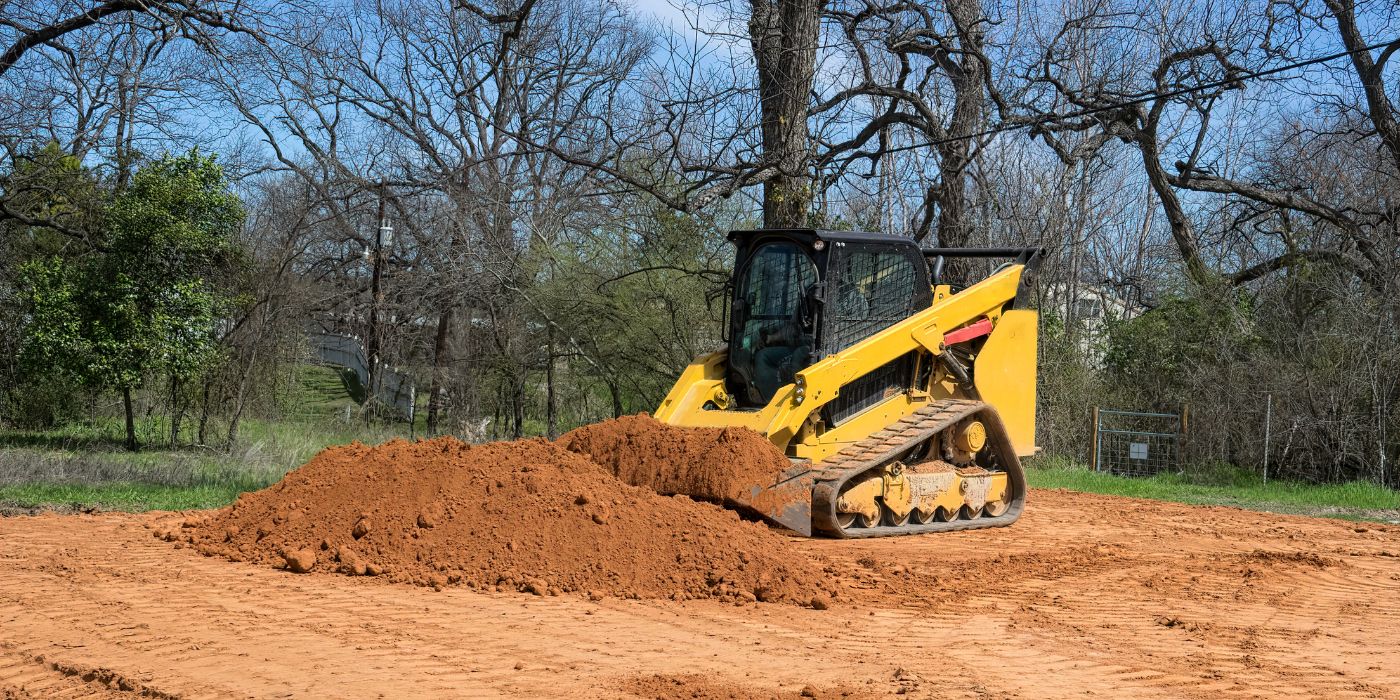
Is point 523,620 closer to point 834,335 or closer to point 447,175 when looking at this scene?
point 834,335

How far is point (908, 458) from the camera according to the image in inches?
412

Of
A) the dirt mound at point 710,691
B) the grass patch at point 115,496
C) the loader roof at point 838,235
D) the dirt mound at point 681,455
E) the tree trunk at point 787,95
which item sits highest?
the tree trunk at point 787,95

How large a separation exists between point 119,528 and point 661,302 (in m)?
10.6

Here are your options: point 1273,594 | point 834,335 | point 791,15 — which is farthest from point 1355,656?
point 791,15

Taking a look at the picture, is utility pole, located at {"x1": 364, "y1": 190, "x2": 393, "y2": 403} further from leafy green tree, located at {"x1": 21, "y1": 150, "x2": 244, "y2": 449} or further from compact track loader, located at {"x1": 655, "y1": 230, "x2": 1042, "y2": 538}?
compact track loader, located at {"x1": 655, "y1": 230, "x2": 1042, "y2": 538}

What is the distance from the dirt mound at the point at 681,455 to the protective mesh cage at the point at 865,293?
1448 millimetres

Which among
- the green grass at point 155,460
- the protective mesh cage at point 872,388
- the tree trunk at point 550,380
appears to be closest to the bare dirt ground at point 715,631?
the protective mesh cage at point 872,388

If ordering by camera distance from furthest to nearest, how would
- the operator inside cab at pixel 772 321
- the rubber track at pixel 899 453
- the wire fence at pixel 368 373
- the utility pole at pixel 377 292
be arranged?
1. the wire fence at pixel 368 373
2. the utility pole at pixel 377 292
3. the operator inside cab at pixel 772 321
4. the rubber track at pixel 899 453

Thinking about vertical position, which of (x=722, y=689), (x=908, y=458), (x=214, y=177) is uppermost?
(x=214, y=177)

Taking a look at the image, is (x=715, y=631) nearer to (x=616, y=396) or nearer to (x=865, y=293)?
(x=865, y=293)

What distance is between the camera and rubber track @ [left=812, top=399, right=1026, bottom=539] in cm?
914

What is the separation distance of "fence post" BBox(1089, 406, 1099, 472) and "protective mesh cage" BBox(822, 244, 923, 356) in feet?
29.3

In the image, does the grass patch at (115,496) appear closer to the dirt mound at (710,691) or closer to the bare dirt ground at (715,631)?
the bare dirt ground at (715,631)

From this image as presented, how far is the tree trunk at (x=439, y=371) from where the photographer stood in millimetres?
23697
